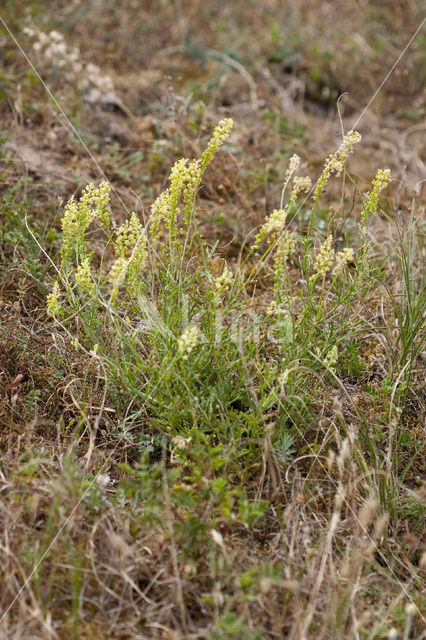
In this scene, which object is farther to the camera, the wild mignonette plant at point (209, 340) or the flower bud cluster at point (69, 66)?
the flower bud cluster at point (69, 66)

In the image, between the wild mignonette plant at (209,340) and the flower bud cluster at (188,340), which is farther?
the wild mignonette plant at (209,340)

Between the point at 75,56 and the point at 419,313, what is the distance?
299cm

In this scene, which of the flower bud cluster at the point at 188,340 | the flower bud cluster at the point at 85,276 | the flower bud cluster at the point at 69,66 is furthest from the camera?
the flower bud cluster at the point at 69,66

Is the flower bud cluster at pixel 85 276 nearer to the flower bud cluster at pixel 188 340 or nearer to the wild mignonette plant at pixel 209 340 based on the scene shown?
the wild mignonette plant at pixel 209 340

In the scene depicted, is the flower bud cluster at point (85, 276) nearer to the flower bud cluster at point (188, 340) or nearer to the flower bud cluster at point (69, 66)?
the flower bud cluster at point (188, 340)

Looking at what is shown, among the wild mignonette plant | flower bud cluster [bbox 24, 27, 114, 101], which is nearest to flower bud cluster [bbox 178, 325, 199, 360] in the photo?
the wild mignonette plant

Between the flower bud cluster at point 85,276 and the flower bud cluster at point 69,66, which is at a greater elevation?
the flower bud cluster at point 69,66

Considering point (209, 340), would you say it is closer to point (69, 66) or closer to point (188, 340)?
point (188, 340)

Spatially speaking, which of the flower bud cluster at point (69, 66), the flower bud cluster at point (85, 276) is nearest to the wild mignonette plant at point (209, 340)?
the flower bud cluster at point (85, 276)

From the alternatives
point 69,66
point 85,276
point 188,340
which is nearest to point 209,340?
point 188,340

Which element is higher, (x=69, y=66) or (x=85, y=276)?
(x=69, y=66)

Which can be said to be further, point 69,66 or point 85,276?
point 69,66

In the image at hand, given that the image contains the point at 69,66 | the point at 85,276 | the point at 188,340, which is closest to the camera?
the point at 188,340

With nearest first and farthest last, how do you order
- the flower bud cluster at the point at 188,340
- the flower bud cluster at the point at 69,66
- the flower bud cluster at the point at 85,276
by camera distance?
the flower bud cluster at the point at 188,340, the flower bud cluster at the point at 85,276, the flower bud cluster at the point at 69,66
